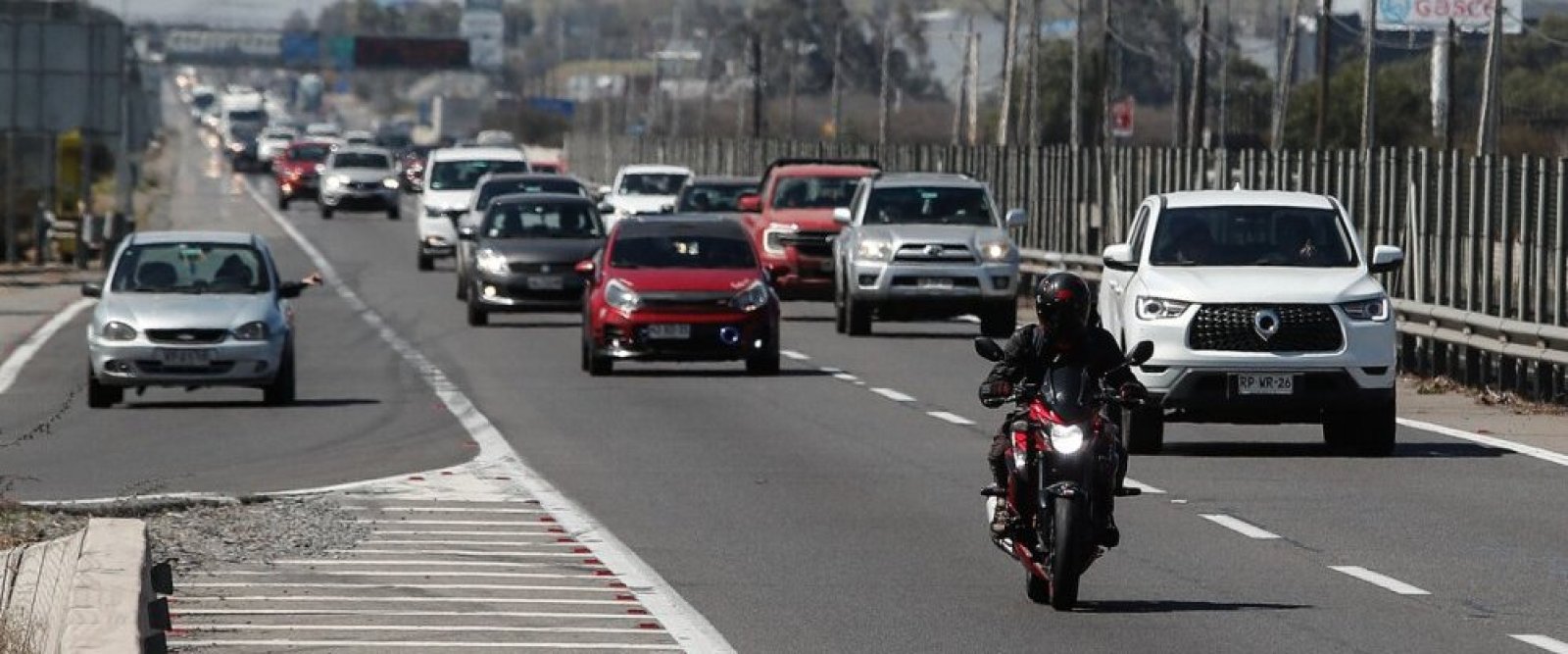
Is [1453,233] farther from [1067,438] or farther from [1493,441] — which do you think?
[1067,438]

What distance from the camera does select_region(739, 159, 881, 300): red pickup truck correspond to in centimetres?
4306

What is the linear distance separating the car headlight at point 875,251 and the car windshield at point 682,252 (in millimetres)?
5201

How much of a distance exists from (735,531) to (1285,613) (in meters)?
4.19

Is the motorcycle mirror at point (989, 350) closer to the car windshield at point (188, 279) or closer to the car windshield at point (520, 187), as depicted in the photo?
the car windshield at point (188, 279)

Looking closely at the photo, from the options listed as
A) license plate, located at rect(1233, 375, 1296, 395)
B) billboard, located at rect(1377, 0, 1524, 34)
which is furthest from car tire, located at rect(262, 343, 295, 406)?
billboard, located at rect(1377, 0, 1524, 34)

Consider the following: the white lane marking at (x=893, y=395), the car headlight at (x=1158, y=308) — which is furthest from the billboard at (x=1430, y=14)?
the car headlight at (x=1158, y=308)

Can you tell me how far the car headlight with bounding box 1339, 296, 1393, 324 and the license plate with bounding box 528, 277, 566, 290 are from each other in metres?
18.0

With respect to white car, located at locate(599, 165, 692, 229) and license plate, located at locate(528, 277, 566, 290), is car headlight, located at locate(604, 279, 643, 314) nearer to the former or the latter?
license plate, located at locate(528, 277, 566, 290)

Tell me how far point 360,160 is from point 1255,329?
205 ft

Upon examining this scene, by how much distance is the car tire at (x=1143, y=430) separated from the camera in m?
22.5

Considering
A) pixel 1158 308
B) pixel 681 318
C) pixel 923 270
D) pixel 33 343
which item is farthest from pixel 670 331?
pixel 33 343

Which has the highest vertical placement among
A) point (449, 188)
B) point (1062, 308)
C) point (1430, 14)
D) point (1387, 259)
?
point (1430, 14)

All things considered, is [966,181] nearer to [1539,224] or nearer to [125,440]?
[1539,224]

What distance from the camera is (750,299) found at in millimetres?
31500
